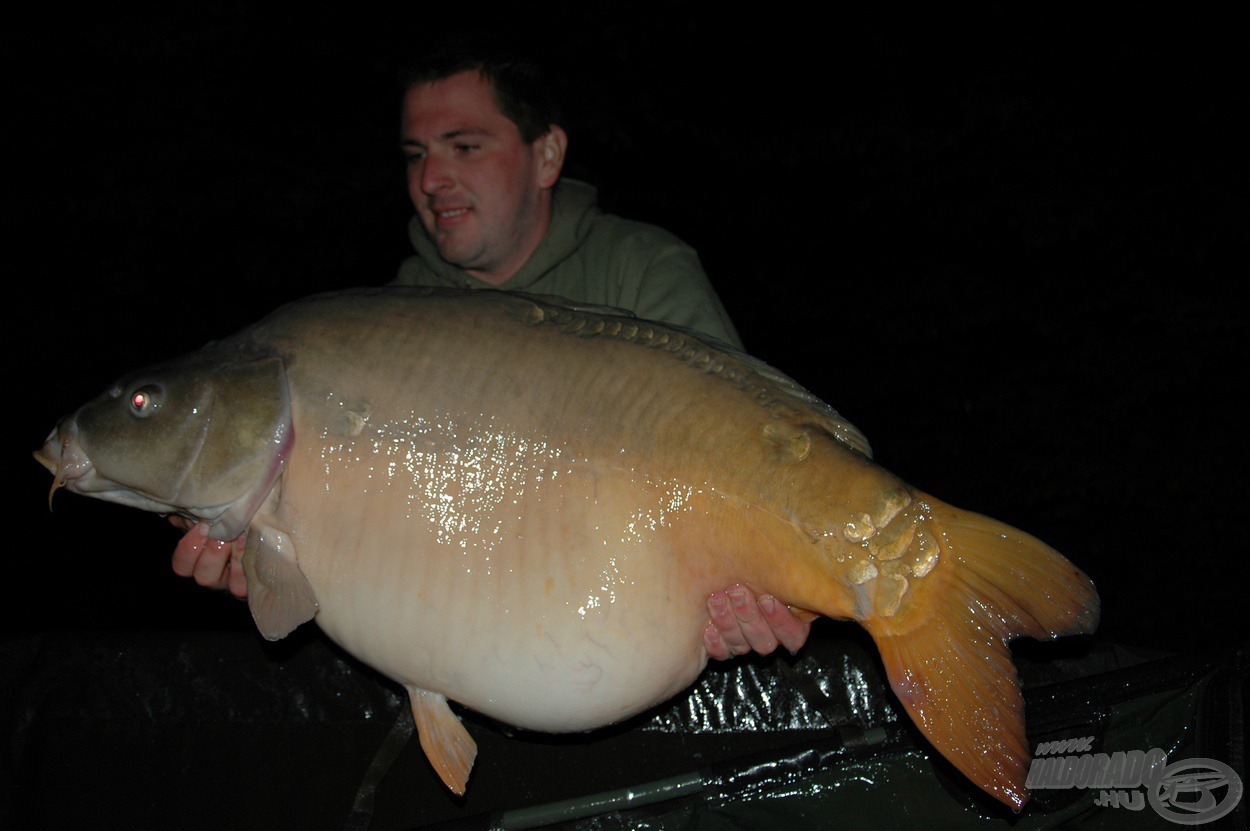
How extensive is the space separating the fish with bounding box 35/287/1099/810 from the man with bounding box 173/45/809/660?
65 centimetres

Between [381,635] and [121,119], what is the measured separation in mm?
3481

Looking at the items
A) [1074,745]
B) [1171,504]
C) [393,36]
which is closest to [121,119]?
[393,36]

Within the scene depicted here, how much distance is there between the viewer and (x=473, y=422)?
4.29 ft

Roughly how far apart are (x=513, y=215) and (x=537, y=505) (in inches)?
38.6

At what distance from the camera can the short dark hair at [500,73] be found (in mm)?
1944

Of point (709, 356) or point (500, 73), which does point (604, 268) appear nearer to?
point (500, 73)

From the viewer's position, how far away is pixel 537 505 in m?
1.27

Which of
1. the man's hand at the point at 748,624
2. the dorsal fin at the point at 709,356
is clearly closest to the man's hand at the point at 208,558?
the dorsal fin at the point at 709,356

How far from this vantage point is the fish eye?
1.33 meters

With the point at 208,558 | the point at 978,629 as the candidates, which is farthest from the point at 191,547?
the point at 978,629

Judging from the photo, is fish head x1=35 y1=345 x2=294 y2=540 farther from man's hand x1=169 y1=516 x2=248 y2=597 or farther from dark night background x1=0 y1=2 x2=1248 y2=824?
dark night background x1=0 y1=2 x2=1248 y2=824

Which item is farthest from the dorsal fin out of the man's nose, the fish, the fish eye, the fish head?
the man's nose

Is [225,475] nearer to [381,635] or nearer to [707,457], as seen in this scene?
[381,635]

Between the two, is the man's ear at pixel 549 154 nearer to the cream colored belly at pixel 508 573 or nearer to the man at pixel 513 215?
the man at pixel 513 215
